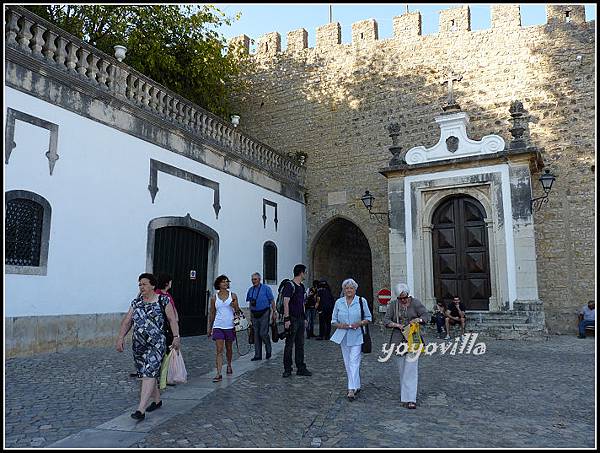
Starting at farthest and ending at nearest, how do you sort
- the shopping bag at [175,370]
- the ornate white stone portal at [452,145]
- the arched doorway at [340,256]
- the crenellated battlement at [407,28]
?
the arched doorway at [340,256]
the crenellated battlement at [407,28]
the ornate white stone portal at [452,145]
the shopping bag at [175,370]

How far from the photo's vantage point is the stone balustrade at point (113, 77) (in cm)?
793

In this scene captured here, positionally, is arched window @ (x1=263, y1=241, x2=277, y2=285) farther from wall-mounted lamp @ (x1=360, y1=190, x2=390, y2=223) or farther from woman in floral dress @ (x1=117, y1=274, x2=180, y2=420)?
woman in floral dress @ (x1=117, y1=274, x2=180, y2=420)

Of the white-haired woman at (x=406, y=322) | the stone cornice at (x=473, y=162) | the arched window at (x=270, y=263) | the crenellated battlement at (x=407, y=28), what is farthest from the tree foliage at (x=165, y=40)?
the white-haired woman at (x=406, y=322)

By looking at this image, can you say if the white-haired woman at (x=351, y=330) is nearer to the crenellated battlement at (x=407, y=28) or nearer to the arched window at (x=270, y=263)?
the arched window at (x=270, y=263)

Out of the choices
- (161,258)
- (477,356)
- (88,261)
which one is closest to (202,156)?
(161,258)

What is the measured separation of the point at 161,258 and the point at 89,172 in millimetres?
2477

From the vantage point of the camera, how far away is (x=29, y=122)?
7.86 m

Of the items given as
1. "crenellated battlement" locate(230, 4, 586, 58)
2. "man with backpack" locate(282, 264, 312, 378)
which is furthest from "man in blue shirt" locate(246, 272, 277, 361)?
"crenellated battlement" locate(230, 4, 586, 58)

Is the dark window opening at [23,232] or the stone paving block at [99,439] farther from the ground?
the dark window opening at [23,232]

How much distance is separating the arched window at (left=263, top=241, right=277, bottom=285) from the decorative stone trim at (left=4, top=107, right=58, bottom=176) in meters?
7.15

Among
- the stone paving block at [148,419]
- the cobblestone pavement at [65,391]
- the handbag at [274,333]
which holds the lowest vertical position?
the stone paving block at [148,419]

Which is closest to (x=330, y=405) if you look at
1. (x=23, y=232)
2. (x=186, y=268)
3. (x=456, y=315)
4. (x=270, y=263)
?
(x=23, y=232)

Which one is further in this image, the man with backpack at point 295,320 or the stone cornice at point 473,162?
the stone cornice at point 473,162

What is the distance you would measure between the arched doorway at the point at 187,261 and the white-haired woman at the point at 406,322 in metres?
5.91
